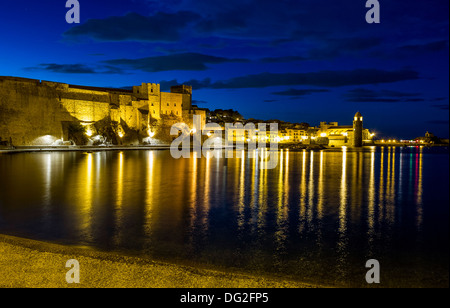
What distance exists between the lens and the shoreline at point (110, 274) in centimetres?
274

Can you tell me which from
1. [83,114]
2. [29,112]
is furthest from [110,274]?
[83,114]

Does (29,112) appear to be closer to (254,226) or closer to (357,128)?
(254,226)

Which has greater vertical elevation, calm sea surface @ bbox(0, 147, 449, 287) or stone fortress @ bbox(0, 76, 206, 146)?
stone fortress @ bbox(0, 76, 206, 146)

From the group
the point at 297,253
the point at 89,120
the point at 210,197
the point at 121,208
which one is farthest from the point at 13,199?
the point at 89,120

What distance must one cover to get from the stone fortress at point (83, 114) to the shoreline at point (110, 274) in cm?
3205

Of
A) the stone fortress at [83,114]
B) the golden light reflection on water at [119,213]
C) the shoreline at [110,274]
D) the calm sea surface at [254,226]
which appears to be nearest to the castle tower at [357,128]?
the stone fortress at [83,114]

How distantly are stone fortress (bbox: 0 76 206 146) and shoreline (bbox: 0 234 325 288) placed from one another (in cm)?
3205

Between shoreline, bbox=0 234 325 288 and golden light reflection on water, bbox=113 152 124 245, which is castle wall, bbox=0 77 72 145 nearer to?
golden light reflection on water, bbox=113 152 124 245

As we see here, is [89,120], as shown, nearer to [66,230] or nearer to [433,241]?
[66,230]

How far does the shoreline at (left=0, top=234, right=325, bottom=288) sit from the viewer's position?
2736 millimetres

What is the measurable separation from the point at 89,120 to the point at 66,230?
34.1m

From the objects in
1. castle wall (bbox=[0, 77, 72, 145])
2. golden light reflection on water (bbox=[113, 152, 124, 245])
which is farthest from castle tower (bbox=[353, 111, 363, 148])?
golden light reflection on water (bbox=[113, 152, 124, 245])

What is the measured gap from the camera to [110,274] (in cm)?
291
